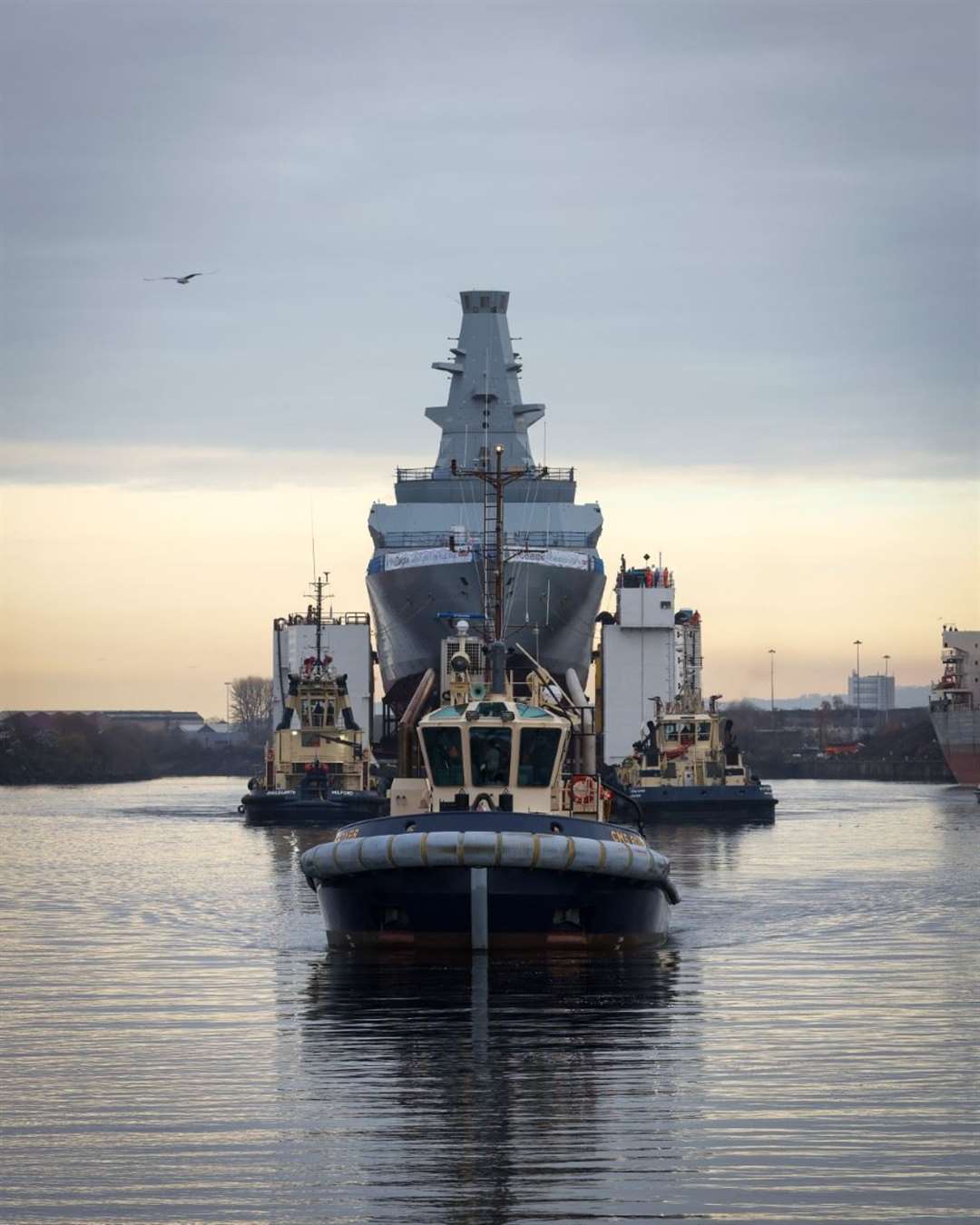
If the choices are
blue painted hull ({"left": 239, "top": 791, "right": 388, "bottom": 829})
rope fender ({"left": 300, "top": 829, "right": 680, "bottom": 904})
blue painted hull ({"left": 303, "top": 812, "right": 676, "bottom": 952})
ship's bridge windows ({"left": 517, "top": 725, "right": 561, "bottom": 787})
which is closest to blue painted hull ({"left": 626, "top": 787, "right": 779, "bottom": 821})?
blue painted hull ({"left": 239, "top": 791, "right": 388, "bottom": 829})

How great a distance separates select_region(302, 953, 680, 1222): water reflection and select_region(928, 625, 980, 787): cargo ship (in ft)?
373

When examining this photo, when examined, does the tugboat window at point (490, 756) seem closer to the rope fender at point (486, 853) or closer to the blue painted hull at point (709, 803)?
the rope fender at point (486, 853)

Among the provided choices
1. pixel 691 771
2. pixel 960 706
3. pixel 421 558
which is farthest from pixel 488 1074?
pixel 960 706

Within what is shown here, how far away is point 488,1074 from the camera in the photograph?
1817cm

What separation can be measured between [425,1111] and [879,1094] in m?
3.86

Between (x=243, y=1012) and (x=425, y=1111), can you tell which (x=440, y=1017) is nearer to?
(x=243, y=1012)

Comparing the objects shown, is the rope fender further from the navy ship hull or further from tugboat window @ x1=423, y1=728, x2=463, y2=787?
the navy ship hull

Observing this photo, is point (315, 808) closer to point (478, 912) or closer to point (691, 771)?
point (691, 771)

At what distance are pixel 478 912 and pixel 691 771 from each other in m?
58.8

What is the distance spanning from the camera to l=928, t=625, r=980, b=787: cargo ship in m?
138

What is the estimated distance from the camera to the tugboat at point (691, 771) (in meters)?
78.6

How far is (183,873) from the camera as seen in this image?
48.7 meters

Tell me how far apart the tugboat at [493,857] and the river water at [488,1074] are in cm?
65

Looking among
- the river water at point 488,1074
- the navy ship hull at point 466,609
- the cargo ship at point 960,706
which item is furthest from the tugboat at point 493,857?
the cargo ship at point 960,706
